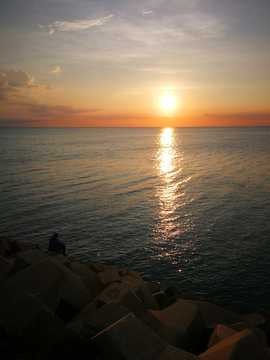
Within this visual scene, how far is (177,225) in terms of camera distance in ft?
69.5

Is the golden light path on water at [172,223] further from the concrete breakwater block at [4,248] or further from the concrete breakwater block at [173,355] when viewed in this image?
the concrete breakwater block at [173,355]

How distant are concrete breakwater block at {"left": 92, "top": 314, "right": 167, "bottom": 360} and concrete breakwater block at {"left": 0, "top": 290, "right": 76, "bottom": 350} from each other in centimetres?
95

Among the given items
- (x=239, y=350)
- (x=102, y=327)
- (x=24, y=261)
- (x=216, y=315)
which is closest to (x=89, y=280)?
(x=24, y=261)

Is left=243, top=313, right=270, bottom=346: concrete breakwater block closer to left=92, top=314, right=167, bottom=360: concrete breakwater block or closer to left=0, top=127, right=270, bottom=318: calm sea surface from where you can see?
left=0, top=127, right=270, bottom=318: calm sea surface

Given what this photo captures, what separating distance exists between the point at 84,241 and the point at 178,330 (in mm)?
12754

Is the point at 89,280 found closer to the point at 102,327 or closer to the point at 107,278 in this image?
the point at 107,278

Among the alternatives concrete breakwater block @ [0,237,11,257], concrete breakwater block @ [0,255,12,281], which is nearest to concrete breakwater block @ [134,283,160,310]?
concrete breakwater block @ [0,255,12,281]

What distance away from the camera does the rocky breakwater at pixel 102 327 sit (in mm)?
4965

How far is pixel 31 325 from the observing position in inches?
212

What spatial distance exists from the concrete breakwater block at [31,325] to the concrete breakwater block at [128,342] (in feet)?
3.13

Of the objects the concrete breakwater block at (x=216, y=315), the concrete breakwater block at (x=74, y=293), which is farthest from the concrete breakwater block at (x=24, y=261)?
the concrete breakwater block at (x=216, y=315)

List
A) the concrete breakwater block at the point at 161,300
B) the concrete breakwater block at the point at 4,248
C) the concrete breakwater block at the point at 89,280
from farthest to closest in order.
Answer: the concrete breakwater block at the point at 4,248 → the concrete breakwater block at the point at 161,300 → the concrete breakwater block at the point at 89,280

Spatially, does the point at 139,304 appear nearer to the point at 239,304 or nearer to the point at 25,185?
the point at 239,304

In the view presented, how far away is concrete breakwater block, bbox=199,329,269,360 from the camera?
4.89 meters
